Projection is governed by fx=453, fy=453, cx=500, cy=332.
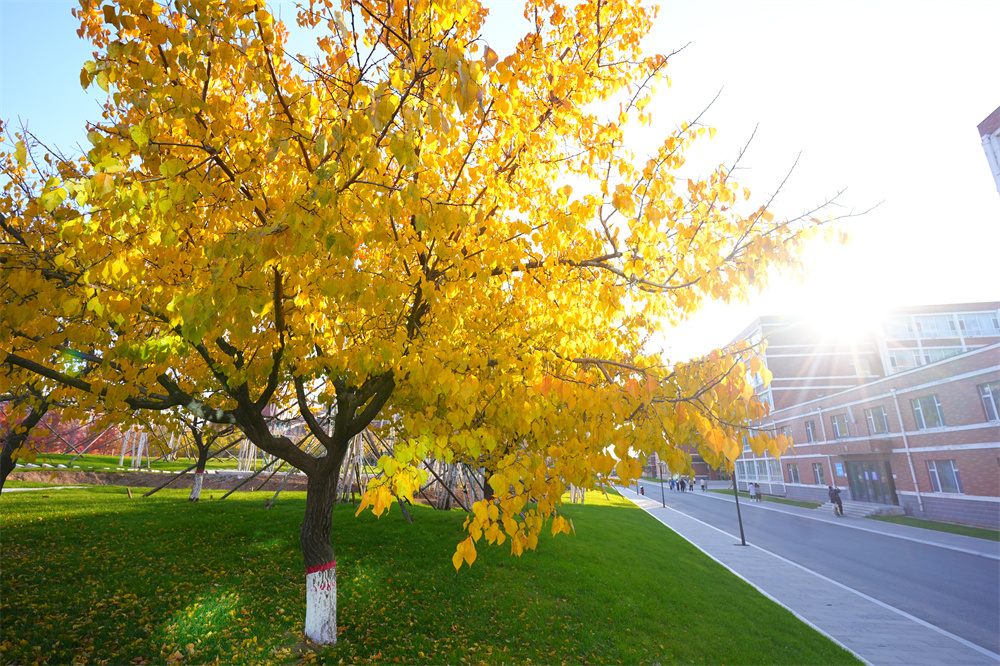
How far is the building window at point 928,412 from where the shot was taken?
2866 centimetres

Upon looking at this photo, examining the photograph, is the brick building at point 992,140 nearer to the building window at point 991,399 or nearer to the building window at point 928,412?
the building window at point 991,399

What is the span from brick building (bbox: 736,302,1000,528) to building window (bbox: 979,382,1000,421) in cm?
6

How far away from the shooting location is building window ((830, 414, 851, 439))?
38.5m

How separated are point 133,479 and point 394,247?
86.0 feet

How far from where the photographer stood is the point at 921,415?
3019 cm

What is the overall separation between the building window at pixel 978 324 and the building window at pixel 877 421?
23.7 m

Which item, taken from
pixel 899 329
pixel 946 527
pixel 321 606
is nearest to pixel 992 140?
pixel 946 527

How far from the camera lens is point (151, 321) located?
213 inches

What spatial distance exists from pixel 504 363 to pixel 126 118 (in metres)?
5.80

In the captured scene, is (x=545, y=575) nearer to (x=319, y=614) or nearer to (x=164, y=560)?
(x=319, y=614)

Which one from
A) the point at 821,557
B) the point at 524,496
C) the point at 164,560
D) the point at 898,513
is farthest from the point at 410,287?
the point at 898,513

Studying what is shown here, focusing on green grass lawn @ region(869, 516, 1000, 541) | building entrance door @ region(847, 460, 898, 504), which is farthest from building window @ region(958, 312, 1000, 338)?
green grass lawn @ region(869, 516, 1000, 541)

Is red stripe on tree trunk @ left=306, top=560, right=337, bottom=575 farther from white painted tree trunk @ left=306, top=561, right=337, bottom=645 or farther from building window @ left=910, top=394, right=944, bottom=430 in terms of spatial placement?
building window @ left=910, top=394, right=944, bottom=430

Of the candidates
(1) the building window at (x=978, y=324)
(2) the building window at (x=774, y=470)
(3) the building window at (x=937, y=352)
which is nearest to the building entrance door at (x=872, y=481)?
(2) the building window at (x=774, y=470)
